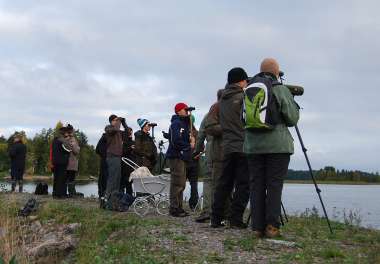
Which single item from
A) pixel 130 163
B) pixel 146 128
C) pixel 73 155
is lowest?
pixel 130 163

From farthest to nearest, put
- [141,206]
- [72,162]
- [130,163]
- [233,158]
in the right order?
[72,162] → [130,163] → [141,206] → [233,158]

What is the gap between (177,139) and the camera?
9.31 metres

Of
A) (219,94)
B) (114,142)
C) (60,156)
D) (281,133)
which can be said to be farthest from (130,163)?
(281,133)

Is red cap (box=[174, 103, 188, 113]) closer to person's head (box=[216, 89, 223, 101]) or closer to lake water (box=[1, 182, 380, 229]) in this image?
person's head (box=[216, 89, 223, 101])

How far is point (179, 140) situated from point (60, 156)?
18.8 ft

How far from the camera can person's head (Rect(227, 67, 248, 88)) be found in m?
7.62

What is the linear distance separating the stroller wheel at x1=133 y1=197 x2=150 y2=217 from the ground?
38 centimetres

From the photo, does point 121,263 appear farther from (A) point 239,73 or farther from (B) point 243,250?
(A) point 239,73

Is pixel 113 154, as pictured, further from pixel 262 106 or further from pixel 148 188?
pixel 262 106

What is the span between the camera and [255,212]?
663cm

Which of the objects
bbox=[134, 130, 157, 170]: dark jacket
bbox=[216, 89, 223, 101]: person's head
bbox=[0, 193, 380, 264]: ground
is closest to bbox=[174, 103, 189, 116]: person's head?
bbox=[216, 89, 223, 101]: person's head

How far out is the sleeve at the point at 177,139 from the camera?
930cm

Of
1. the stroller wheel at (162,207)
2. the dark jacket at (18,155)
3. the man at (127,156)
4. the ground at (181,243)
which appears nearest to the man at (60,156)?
the man at (127,156)

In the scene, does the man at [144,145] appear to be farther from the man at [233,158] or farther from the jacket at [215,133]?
the man at [233,158]
